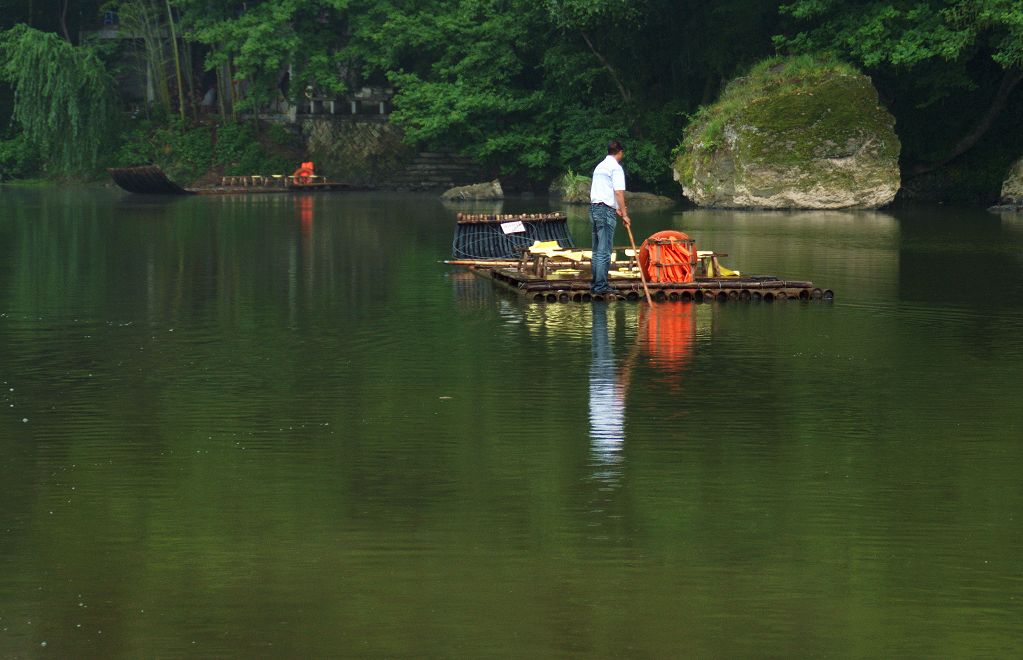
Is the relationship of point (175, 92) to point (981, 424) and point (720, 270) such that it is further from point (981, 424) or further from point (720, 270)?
point (981, 424)

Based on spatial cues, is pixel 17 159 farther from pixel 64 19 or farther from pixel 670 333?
pixel 670 333

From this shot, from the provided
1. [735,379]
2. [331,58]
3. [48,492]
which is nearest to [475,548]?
[48,492]

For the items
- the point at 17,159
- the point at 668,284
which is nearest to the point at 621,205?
the point at 668,284

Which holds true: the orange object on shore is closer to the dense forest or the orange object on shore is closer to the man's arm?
the dense forest

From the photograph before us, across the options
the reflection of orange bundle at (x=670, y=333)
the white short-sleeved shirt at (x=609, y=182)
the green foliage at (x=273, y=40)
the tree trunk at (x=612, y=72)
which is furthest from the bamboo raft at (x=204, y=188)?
the reflection of orange bundle at (x=670, y=333)

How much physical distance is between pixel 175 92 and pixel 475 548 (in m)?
68.3

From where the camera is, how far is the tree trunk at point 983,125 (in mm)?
49375

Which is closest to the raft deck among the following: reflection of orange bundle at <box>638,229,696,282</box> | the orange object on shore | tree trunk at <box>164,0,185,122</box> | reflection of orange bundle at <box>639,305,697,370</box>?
reflection of orange bundle at <box>638,229,696,282</box>

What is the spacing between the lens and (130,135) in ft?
234

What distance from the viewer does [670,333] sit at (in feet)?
57.4

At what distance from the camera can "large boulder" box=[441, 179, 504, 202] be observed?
5669 centimetres

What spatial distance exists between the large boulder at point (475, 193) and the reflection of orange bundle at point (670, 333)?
3671 cm

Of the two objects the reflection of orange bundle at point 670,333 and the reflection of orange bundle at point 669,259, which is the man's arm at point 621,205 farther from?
the reflection of orange bundle at point 670,333

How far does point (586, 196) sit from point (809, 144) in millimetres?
10178
